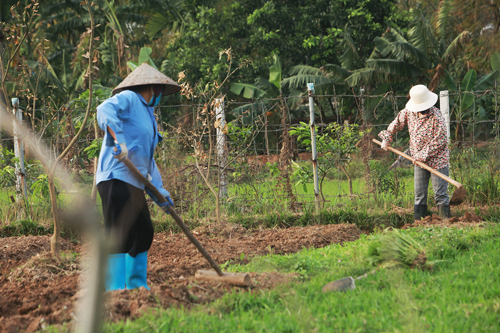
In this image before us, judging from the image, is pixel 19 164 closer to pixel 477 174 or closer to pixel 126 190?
pixel 126 190

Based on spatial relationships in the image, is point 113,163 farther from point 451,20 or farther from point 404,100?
point 451,20

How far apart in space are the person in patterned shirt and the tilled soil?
1.08 meters

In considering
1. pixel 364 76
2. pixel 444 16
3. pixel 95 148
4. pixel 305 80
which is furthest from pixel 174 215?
pixel 444 16

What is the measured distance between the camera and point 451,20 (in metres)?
19.5

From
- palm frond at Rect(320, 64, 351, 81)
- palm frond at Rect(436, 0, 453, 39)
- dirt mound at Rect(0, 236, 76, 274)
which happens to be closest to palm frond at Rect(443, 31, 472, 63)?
palm frond at Rect(436, 0, 453, 39)

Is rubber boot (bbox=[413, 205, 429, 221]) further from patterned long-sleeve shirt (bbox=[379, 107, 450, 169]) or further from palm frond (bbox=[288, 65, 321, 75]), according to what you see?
palm frond (bbox=[288, 65, 321, 75])

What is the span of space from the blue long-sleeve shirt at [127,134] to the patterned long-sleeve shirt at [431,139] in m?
3.68

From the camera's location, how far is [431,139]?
585 centimetres

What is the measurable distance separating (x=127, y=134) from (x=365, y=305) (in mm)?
2282

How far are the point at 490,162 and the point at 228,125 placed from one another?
3.98m

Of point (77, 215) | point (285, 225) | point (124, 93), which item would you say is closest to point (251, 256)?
point (285, 225)

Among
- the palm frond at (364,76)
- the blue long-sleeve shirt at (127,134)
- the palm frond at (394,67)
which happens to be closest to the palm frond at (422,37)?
the palm frond at (394,67)

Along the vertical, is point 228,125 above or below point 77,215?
above

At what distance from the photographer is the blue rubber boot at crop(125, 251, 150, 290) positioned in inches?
145
